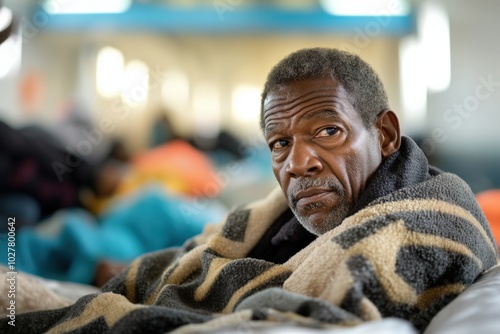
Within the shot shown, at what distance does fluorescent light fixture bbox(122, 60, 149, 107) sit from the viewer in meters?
3.33

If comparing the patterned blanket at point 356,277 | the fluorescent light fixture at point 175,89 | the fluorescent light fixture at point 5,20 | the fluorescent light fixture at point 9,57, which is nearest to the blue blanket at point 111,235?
the fluorescent light fixture at point 5,20

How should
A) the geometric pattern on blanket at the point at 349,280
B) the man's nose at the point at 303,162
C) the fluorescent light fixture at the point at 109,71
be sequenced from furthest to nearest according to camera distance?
1. the fluorescent light fixture at the point at 109,71
2. the man's nose at the point at 303,162
3. the geometric pattern on blanket at the point at 349,280

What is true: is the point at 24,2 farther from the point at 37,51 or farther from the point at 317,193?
the point at 317,193

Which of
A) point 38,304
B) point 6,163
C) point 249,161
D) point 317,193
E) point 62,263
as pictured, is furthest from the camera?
point 249,161

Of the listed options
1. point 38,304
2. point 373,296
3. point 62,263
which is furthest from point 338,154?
point 62,263

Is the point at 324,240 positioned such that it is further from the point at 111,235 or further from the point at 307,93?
the point at 111,235

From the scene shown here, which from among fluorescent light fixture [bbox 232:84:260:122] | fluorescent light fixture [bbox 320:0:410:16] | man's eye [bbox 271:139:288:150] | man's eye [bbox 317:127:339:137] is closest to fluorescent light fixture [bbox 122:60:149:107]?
fluorescent light fixture [bbox 232:84:260:122]

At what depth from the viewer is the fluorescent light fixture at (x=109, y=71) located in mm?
3365

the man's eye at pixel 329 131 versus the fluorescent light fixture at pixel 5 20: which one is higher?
the fluorescent light fixture at pixel 5 20

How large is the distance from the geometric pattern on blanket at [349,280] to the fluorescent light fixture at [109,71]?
8.21 feet

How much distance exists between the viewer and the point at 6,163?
2133 mm

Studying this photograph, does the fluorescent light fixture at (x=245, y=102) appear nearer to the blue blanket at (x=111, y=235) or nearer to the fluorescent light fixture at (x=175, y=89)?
the fluorescent light fixture at (x=175, y=89)

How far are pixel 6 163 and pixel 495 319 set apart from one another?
6.06 feet

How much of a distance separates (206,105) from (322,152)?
2.50m
